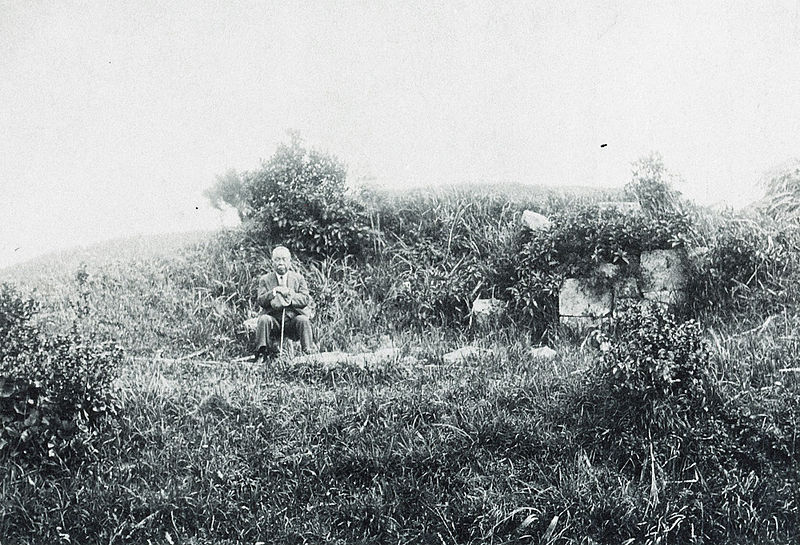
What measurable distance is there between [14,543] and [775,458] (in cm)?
575

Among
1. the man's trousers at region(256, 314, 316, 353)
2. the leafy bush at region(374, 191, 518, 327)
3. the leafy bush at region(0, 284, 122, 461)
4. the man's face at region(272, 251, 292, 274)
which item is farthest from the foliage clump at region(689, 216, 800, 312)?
the leafy bush at region(0, 284, 122, 461)

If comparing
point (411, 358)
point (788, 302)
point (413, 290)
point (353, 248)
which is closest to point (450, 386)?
point (411, 358)

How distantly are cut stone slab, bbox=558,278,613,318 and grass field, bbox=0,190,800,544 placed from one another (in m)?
1.75

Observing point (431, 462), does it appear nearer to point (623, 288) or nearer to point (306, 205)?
point (623, 288)

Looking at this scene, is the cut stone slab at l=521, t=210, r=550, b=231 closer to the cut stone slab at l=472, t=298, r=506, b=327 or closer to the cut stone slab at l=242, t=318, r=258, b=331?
the cut stone slab at l=472, t=298, r=506, b=327

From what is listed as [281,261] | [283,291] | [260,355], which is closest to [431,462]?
[260,355]

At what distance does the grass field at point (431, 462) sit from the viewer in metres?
4.77

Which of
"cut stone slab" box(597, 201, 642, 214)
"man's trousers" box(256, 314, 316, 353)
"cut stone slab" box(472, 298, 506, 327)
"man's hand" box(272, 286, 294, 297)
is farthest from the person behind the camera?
"cut stone slab" box(597, 201, 642, 214)

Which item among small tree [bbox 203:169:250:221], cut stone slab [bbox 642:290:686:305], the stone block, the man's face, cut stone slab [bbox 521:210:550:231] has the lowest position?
the stone block

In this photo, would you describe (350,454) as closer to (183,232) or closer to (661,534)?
(661,534)

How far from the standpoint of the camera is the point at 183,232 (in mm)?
18188

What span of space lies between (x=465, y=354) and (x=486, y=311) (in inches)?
65.8

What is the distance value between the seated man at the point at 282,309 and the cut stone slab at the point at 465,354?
5.78ft

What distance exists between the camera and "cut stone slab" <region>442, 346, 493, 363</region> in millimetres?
7230
